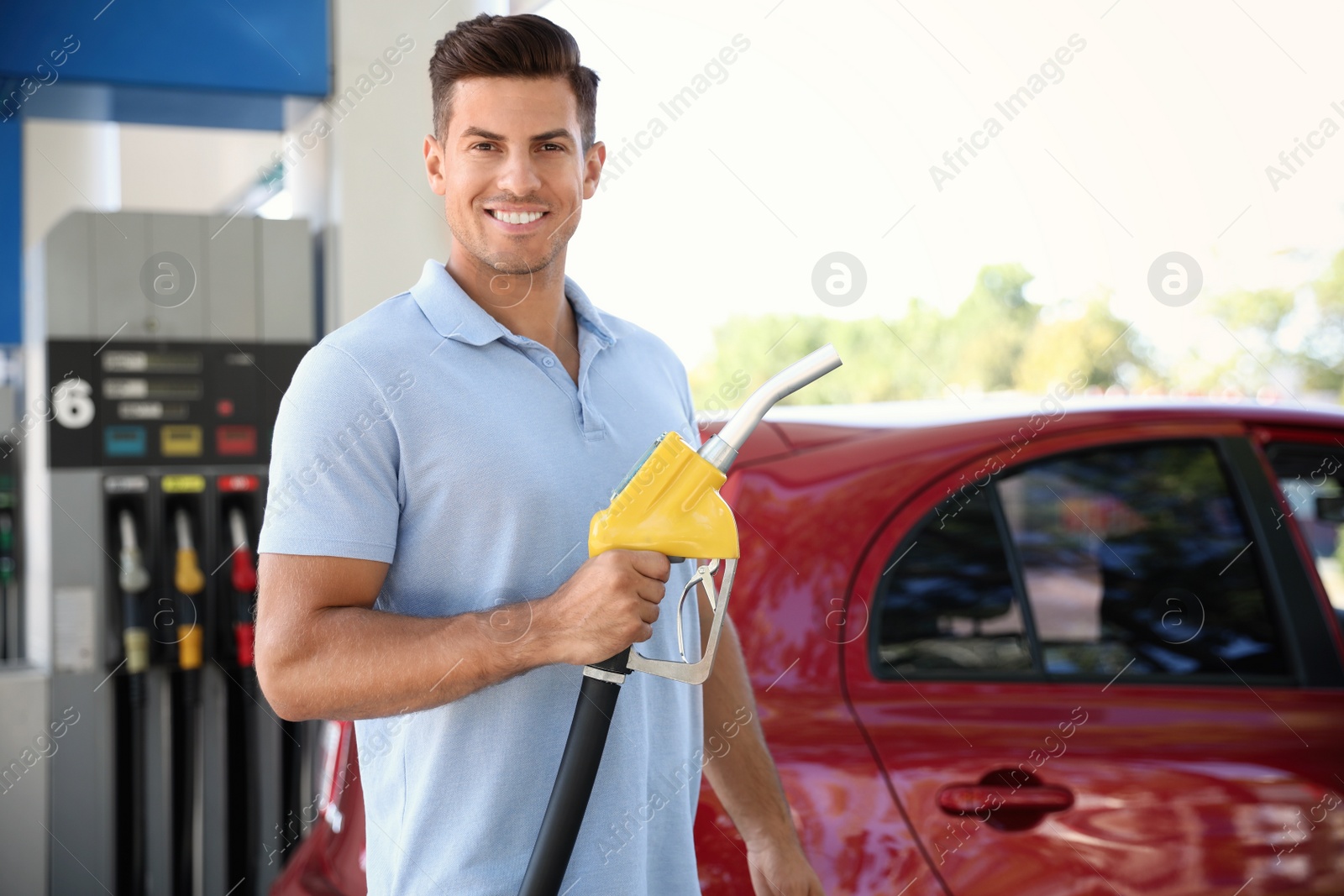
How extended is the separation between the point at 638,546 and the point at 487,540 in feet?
0.64

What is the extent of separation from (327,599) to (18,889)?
298 centimetres

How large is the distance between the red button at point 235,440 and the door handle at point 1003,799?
264cm

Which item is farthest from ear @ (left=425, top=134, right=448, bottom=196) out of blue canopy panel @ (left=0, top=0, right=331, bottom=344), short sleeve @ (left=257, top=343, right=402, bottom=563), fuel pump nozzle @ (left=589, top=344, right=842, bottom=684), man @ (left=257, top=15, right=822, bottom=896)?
blue canopy panel @ (left=0, top=0, right=331, bottom=344)

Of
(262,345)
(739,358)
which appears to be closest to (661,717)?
(262,345)

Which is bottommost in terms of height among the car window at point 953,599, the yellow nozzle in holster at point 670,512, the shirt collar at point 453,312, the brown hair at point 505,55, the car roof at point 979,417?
the car window at point 953,599

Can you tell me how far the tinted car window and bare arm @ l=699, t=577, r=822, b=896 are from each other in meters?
0.69

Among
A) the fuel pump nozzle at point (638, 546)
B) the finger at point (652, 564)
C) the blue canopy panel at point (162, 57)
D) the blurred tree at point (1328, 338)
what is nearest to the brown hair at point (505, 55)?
the fuel pump nozzle at point (638, 546)

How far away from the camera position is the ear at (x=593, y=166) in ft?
5.67

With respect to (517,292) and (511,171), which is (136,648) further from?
(511,171)

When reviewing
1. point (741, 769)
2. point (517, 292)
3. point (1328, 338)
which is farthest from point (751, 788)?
point (1328, 338)

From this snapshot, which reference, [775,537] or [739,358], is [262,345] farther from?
[739,358]

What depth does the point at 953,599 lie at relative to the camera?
2156 millimetres

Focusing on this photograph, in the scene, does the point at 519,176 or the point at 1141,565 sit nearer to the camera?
the point at 519,176

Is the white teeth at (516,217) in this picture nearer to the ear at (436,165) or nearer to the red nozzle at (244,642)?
the ear at (436,165)
